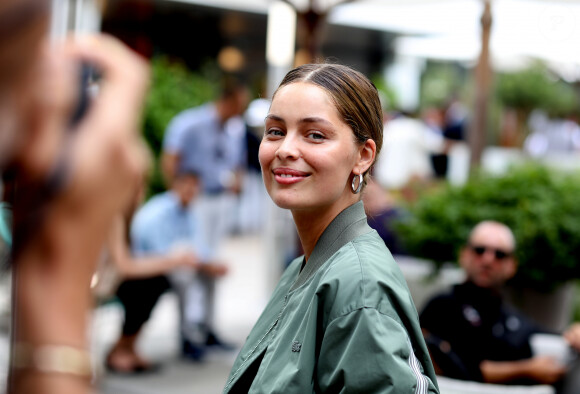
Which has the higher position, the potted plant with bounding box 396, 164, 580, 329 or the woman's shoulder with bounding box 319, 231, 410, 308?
the woman's shoulder with bounding box 319, 231, 410, 308

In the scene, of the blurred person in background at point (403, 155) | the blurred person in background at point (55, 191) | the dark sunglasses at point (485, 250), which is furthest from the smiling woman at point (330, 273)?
the blurred person in background at point (403, 155)

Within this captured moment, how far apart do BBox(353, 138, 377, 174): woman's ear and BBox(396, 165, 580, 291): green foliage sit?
341cm

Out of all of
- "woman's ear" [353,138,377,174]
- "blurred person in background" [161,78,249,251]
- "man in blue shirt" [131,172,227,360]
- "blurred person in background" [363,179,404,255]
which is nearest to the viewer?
"woman's ear" [353,138,377,174]

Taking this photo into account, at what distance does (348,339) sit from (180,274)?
190 inches

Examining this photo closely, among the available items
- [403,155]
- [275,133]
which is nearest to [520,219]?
[275,133]

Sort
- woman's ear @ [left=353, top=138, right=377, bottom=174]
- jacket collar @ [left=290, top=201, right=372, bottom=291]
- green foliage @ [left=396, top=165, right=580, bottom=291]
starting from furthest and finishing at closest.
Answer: green foliage @ [left=396, top=165, right=580, bottom=291]
woman's ear @ [left=353, top=138, right=377, bottom=174]
jacket collar @ [left=290, top=201, right=372, bottom=291]

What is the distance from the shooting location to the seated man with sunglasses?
13.5ft

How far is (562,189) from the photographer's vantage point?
5.89 m

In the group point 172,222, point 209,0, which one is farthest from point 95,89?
point 209,0

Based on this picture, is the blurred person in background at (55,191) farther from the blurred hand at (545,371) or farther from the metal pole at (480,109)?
the metal pole at (480,109)

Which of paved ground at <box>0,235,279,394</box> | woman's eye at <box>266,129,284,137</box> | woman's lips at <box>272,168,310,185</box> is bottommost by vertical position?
paved ground at <box>0,235,279,394</box>

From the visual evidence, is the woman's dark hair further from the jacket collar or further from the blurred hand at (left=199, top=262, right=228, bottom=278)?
the blurred hand at (left=199, top=262, right=228, bottom=278)

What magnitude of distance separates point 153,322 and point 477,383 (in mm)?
4315

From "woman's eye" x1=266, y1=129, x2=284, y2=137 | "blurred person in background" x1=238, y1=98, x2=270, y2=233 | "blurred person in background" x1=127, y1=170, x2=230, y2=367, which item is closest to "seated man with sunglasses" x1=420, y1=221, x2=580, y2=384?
"woman's eye" x1=266, y1=129, x2=284, y2=137
